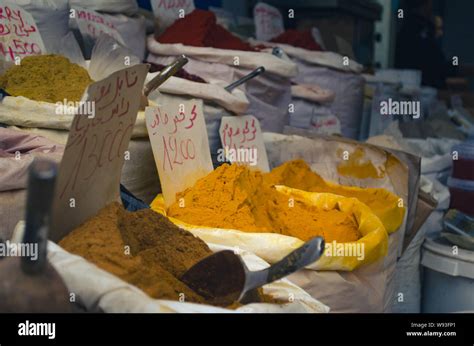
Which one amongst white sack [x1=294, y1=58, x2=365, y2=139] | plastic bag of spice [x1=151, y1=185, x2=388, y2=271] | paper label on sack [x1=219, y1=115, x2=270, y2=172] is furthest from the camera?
white sack [x1=294, y1=58, x2=365, y2=139]

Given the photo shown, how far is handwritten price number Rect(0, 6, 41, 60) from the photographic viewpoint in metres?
1.72

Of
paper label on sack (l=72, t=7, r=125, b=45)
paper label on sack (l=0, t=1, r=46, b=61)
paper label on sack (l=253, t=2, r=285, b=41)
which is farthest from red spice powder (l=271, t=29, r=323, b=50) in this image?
paper label on sack (l=0, t=1, r=46, b=61)

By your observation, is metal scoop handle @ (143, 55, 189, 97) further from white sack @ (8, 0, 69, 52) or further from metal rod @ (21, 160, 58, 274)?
metal rod @ (21, 160, 58, 274)

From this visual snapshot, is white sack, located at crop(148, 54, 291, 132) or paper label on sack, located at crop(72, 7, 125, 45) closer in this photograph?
paper label on sack, located at crop(72, 7, 125, 45)

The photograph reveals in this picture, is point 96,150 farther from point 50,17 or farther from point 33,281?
point 50,17

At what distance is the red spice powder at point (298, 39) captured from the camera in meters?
2.96

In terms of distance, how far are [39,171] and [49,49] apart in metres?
1.39

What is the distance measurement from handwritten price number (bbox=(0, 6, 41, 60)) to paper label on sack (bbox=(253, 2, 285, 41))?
59.9 inches

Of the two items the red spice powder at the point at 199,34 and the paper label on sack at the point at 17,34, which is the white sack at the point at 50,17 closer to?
the paper label on sack at the point at 17,34

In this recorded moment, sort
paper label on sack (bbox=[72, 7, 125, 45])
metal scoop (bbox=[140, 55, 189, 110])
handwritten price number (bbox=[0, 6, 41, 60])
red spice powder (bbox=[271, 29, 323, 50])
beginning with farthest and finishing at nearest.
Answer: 1. red spice powder (bbox=[271, 29, 323, 50])
2. paper label on sack (bbox=[72, 7, 125, 45])
3. handwritten price number (bbox=[0, 6, 41, 60])
4. metal scoop (bbox=[140, 55, 189, 110])

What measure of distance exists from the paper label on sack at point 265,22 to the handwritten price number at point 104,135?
7.04ft

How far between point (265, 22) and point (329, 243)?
6.58 ft

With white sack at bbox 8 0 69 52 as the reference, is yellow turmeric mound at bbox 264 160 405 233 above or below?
below

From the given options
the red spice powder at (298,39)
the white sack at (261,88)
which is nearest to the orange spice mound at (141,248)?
the white sack at (261,88)
